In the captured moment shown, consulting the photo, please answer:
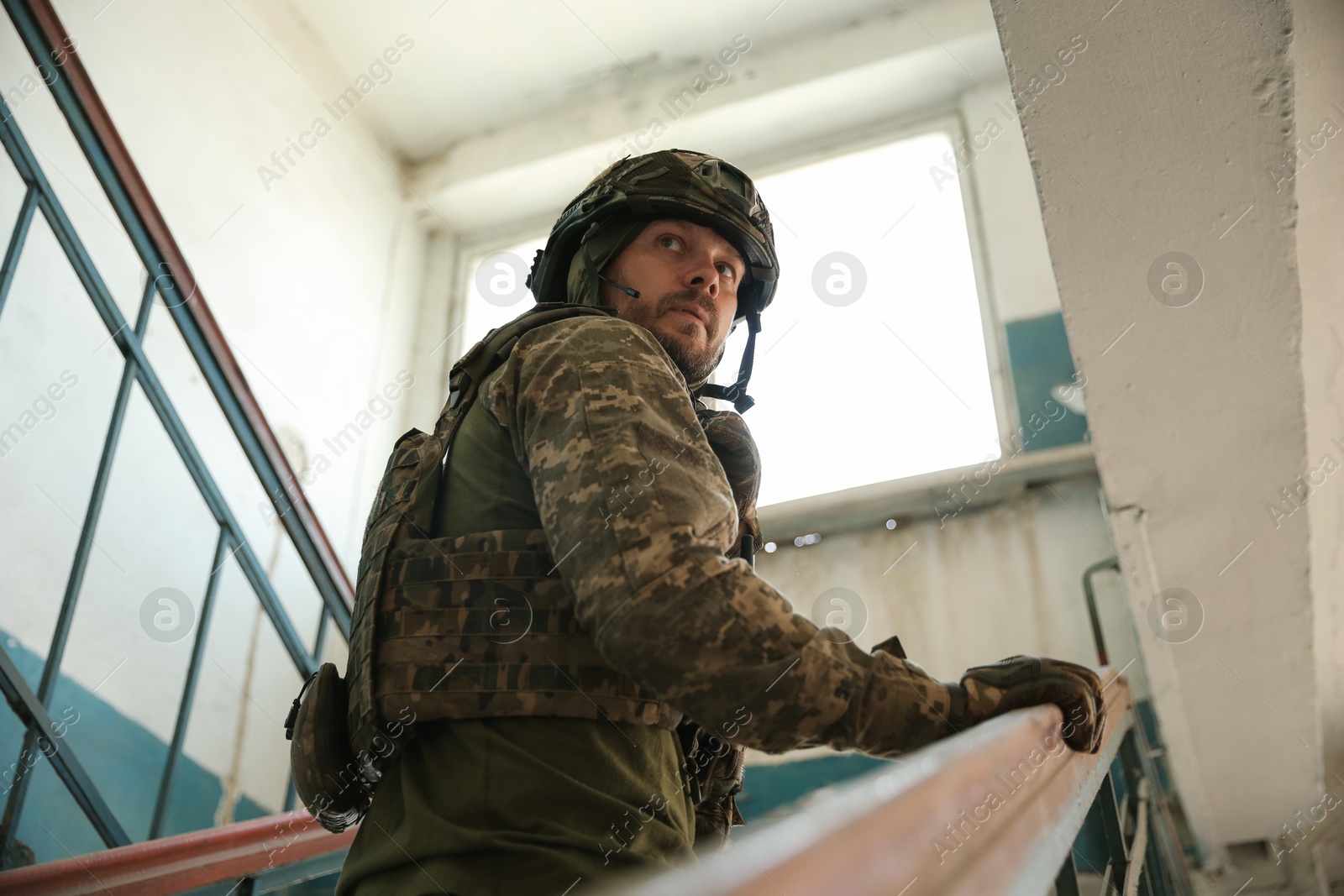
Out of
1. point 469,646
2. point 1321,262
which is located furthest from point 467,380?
point 1321,262

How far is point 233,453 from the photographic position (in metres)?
3.69

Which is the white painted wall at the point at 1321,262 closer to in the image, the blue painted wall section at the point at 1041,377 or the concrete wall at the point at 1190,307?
the concrete wall at the point at 1190,307

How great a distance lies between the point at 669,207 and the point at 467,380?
0.47 m

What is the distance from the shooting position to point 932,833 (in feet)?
1.41

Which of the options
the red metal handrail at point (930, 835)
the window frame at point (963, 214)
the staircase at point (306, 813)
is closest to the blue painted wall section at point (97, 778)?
the staircase at point (306, 813)

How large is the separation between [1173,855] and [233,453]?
3380 millimetres

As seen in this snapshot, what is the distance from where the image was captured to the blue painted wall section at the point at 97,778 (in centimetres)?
241

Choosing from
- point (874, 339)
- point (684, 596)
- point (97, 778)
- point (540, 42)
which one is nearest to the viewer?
point (684, 596)

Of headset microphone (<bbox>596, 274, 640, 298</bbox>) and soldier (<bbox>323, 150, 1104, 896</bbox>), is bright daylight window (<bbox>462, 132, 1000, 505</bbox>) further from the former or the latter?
soldier (<bbox>323, 150, 1104, 896</bbox>)

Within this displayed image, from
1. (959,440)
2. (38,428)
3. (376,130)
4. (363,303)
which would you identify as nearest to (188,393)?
(38,428)

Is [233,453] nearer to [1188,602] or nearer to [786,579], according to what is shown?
[786,579]

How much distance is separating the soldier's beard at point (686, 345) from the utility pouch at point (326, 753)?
582 millimetres

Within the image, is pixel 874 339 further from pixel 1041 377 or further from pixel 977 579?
pixel 977 579

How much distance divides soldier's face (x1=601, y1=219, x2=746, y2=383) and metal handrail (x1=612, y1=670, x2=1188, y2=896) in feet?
2.21
